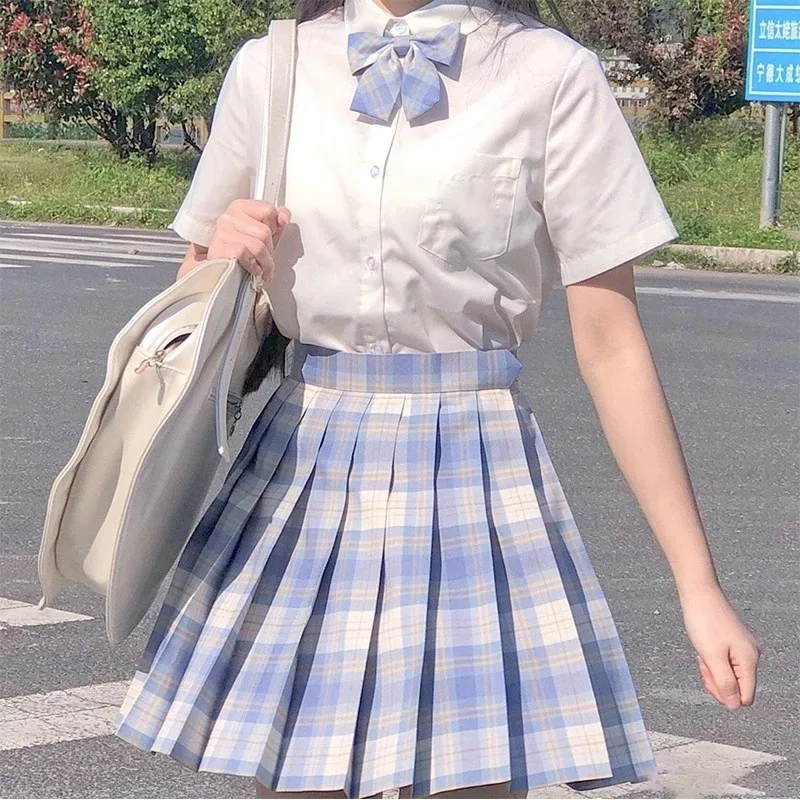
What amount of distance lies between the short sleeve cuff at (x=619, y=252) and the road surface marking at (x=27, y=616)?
9.72 feet

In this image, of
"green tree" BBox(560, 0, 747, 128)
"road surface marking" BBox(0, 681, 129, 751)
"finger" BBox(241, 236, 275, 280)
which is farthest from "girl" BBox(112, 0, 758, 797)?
"green tree" BBox(560, 0, 747, 128)

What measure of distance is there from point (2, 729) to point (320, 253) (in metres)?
2.20

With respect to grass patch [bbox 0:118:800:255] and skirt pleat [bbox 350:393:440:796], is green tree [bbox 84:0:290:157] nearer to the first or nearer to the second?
grass patch [bbox 0:118:800:255]

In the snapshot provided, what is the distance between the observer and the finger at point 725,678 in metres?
1.93

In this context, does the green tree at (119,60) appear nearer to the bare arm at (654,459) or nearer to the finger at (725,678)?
the bare arm at (654,459)

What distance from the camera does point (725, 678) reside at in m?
1.93

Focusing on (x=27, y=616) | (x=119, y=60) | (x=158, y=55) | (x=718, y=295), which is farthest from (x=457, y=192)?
(x=119, y=60)

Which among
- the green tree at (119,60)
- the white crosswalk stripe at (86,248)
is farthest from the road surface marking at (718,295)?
the green tree at (119,60)

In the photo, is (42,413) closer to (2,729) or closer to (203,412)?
(2,729)

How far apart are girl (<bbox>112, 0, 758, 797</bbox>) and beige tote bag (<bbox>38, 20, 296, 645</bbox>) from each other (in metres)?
0.04

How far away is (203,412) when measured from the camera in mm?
1939

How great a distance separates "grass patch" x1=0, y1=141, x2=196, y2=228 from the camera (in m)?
21.6

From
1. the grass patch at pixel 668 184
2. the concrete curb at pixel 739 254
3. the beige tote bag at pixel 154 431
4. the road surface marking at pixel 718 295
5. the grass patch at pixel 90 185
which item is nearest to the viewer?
the beige tote bag at pixel 154 431

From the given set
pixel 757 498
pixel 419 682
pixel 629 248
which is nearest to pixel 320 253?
pixel 629 248
